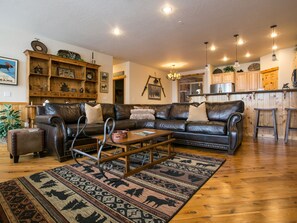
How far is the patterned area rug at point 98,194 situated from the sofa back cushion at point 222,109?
1545mm

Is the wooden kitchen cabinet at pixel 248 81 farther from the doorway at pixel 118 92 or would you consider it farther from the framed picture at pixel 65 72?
the framed picture at pixel 65 72

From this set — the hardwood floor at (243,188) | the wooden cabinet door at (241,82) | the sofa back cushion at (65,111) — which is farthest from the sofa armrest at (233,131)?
the wooden cabinet door at (241,82)

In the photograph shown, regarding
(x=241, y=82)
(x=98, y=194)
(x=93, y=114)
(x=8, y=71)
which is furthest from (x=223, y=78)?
(x=8, y=71)

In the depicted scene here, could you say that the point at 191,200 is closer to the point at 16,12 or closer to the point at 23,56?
the point at 16,12

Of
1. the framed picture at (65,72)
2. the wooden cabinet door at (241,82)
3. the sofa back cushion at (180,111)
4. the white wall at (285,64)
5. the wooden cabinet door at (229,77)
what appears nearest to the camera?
the sofa back cushion at (180,111)

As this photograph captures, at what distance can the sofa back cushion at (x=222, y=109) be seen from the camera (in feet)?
10.4

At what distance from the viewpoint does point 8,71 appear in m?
3.66

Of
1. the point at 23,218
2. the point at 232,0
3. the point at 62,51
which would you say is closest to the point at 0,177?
the point at 23,218

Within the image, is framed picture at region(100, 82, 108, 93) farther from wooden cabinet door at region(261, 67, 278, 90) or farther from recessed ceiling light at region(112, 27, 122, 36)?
wooden cabinet door at region(261, 67, 278, 90)

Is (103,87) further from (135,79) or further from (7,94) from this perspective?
(7,94)

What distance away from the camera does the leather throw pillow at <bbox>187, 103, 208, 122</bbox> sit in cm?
334

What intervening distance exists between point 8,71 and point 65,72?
125cm

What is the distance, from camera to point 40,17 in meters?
3.30

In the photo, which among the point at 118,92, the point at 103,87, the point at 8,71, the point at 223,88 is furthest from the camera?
the point at 118,92
